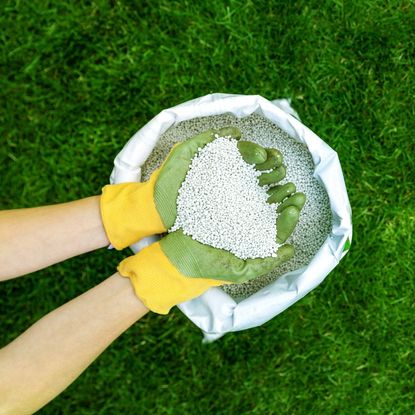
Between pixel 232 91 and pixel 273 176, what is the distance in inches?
12.4

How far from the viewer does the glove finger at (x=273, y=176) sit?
0.91 meters

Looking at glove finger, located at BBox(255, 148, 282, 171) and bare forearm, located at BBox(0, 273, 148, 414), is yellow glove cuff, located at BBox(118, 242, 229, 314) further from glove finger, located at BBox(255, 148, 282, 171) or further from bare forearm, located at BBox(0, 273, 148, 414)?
glove finger, located at BBox(255, 148, 282, 171)

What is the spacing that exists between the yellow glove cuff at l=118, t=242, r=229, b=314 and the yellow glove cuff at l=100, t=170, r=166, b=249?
0.15ft

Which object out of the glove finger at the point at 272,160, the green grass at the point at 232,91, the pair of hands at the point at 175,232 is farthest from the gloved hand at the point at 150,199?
the green grass at the point at 232,91

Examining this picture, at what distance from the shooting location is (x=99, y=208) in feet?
3.00

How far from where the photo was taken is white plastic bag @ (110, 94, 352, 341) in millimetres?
919

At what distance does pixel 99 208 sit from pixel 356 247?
0.57 m

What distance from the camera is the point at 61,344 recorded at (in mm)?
849

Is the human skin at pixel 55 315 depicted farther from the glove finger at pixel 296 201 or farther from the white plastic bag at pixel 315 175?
the glove finger at pixel 296 201

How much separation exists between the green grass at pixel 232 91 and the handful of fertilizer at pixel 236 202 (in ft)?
0.93

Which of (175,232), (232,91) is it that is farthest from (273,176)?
(232,91)

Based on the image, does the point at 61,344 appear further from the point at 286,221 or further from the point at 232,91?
the point at 232,91

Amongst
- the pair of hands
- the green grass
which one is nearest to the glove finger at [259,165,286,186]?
the pair of hands

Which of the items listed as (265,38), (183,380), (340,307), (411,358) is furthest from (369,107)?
(183,380)
